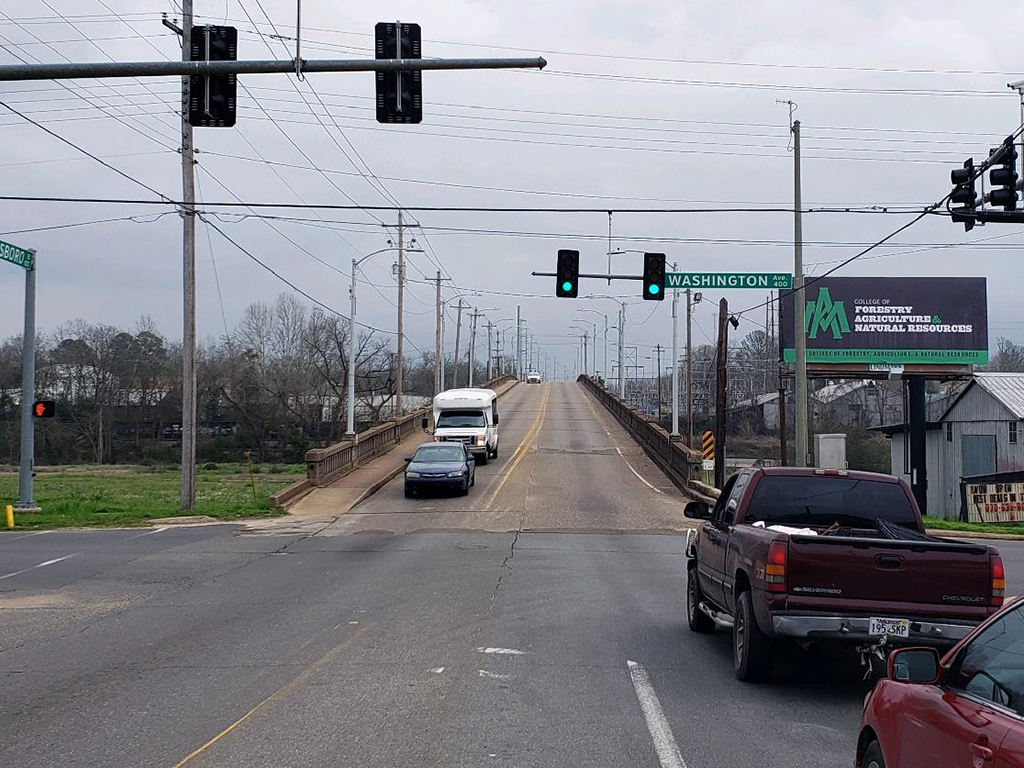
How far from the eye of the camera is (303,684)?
9.35 m

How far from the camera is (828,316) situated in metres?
55.2

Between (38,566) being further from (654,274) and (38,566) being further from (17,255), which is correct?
(654,274)

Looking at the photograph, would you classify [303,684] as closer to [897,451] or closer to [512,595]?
[512,595]

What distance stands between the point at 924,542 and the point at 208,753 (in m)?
5.83

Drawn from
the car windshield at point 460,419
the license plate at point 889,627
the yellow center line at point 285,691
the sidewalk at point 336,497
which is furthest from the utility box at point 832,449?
the license plate at point 889,627

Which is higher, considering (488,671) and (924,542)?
(924,542)

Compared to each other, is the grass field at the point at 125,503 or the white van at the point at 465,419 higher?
the white van at the point at 465,419

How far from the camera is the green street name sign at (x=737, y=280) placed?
30.7 meters

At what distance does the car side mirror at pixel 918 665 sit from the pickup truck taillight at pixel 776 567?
3.95 metres

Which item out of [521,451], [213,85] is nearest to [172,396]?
[521,451]

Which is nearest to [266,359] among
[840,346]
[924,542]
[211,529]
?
[840,346]

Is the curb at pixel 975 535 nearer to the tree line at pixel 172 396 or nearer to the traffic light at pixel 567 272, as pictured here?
the traffic light at pixel 567 272

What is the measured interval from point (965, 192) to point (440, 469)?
17961mm

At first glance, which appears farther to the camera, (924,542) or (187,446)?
(187,446)
